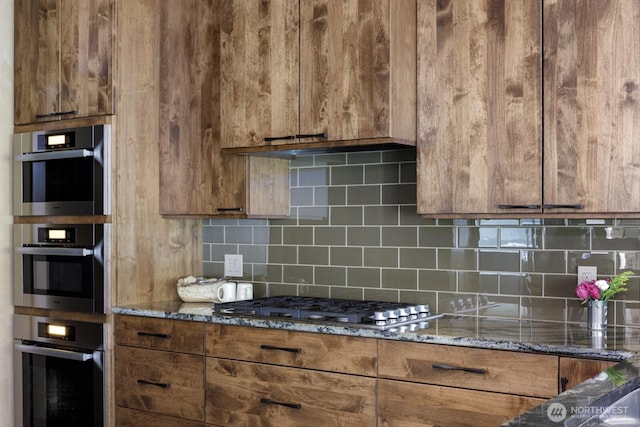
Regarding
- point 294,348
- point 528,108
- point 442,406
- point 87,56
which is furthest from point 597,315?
point 87,56

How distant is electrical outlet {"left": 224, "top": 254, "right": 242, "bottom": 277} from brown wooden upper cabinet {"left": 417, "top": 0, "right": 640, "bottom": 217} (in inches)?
50.6

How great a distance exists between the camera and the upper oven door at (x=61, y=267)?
11.9 ft

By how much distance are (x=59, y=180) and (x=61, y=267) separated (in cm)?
43

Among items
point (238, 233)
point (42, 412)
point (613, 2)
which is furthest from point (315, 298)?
point (613, 2)

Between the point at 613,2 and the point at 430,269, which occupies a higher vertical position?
the point at 613,2

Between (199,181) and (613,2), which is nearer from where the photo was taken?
(613,2)

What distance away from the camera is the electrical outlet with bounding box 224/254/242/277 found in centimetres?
398

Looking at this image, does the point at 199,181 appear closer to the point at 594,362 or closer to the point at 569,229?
the point at 569,229

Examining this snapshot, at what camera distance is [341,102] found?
3.15 metres

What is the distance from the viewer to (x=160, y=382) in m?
3.49

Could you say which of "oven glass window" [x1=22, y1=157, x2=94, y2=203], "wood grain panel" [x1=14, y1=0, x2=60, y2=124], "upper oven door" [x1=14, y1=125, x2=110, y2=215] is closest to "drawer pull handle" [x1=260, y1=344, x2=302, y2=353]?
"upper oven door" [x1=14, y1=125, x2=110, y2=215]

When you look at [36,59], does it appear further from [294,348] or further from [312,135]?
[294,348]

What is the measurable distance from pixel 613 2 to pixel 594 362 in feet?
4.02

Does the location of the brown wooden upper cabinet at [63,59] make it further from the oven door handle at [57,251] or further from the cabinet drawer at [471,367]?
the cabinet drawer at [471,367]
